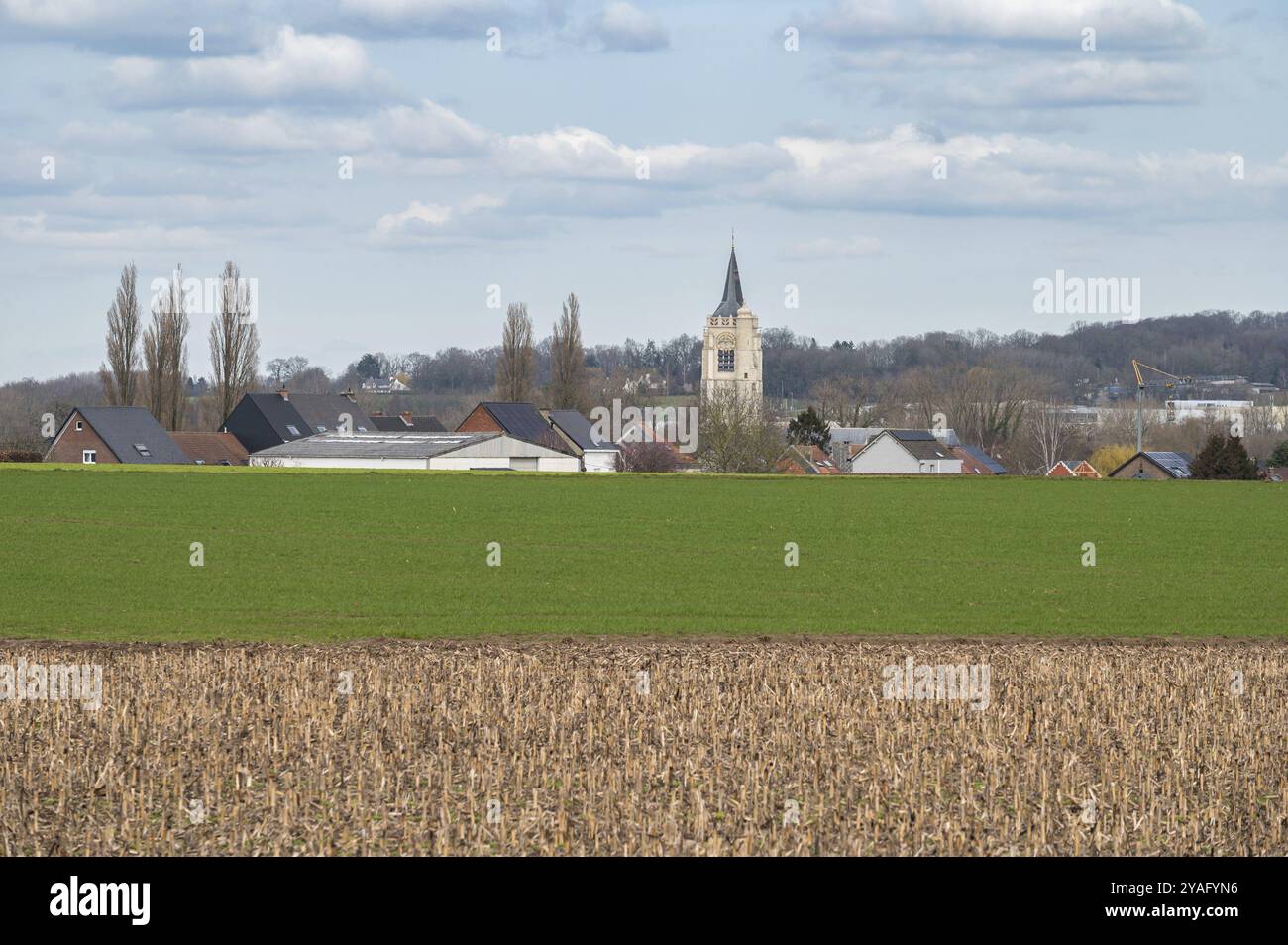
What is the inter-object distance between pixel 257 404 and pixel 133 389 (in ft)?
29.7

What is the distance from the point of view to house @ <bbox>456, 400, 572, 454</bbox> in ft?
373

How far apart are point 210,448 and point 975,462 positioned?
64400 millimetres

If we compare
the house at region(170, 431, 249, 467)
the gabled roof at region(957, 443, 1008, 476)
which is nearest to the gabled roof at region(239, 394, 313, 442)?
the house at region(170, 431, 249, 467)

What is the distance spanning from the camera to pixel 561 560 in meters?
39.0

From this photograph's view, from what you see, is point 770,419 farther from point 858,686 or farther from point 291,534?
point 858,686

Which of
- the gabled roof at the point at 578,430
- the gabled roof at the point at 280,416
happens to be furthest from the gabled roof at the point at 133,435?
the gabled roof at the point at 578,430

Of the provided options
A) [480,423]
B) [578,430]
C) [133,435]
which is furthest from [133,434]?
[578,430]

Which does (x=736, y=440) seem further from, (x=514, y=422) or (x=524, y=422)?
(x=524, y=422)

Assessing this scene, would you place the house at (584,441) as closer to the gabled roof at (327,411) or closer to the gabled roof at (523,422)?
the gabled roof at (523,422)

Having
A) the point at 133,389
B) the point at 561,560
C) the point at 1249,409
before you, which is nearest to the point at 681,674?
the point at 561,560

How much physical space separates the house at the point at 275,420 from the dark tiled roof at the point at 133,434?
35.2 feet

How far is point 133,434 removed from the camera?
94312 mm

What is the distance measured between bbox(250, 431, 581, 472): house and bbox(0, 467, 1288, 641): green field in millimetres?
24006

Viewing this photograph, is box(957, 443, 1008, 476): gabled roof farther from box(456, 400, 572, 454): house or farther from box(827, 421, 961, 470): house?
box(456, 400, 572, 454): house
